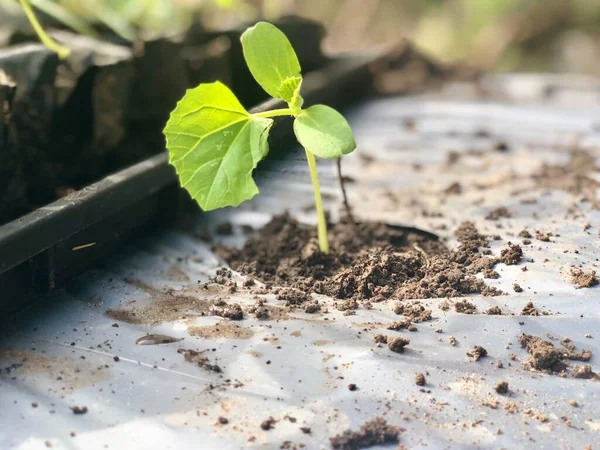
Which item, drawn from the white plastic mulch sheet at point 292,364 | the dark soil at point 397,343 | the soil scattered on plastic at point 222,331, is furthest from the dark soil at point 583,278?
the soil scattered on plastic at point 222,331

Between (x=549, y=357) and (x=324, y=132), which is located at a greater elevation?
(x=324, y=132)

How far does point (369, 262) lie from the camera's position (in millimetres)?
1510

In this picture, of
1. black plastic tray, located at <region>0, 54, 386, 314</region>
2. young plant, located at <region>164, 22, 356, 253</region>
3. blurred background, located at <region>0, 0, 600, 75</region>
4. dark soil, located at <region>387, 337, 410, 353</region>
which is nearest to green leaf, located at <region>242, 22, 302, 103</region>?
young plant, located at <region>164, 22, 356, 253</region>

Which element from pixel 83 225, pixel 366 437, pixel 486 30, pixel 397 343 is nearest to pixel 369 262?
pixel 397 343

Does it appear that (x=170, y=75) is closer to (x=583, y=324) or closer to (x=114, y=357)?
(x=114, y=357)

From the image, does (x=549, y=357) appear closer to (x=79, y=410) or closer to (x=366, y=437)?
(x=366, y=437)

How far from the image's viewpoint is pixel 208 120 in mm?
1391

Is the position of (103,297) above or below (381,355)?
above

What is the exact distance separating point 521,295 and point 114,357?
81cm

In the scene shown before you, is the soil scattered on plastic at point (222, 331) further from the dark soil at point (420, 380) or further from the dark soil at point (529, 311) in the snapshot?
the dark soil at point (529, 311)

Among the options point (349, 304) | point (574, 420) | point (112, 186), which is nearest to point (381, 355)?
point (349, 304)

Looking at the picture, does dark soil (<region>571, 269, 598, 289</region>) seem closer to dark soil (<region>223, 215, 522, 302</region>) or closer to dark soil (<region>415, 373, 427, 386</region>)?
A: dark soil (<region>223, 215, 522, 302</region>)

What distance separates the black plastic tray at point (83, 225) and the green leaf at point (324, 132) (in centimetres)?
17

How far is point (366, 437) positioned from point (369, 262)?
0.53 m
